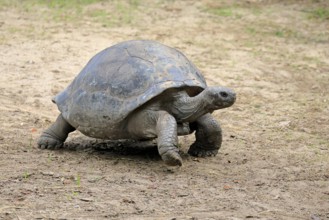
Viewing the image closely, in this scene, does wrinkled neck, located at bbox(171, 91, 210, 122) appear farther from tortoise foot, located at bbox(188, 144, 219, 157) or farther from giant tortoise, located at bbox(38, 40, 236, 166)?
tortoise foot, located at bbox(188, 144, 219, 157)

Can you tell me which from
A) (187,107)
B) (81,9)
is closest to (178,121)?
(187,107)

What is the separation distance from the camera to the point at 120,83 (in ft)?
20.8

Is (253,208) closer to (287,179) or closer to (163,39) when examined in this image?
(287,179)

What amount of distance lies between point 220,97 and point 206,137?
2.17ft

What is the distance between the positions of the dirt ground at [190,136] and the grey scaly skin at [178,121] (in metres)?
0.15

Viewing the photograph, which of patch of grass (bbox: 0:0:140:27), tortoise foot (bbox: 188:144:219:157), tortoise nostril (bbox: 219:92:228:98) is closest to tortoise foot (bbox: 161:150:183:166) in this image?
tortoise nostril (bbox: 219:92:228:98)

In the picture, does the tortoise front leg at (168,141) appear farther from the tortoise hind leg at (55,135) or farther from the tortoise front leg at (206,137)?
the tortoise hind leg at (55,135)

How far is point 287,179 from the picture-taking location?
6223mm

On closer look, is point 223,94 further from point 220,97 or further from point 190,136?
point 190,136

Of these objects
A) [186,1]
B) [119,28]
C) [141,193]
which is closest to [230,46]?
[119,28]

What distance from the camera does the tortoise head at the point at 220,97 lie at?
6191 mm

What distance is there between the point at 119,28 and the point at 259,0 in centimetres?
318

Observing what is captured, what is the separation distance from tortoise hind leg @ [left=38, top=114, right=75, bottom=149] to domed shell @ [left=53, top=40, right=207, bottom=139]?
20 centimetres

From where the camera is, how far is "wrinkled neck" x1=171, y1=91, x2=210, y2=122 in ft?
20.8
